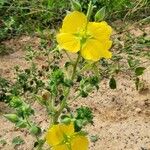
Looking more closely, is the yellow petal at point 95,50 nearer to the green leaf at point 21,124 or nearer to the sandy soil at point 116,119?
the green leaf at point 21,124

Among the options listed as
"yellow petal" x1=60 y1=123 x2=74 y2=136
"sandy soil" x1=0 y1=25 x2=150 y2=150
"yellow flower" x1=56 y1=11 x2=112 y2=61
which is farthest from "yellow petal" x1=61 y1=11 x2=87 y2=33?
"sandy soil" x1=0 y1=25 x2=150 y2=150

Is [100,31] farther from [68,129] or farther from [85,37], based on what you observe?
[68,129]

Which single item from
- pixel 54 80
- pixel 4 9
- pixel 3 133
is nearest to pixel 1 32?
pixel 4 9

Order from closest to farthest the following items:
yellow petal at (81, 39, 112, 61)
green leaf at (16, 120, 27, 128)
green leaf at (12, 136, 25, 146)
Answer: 1. yellow petal at (81, 39, 112, 61)
2. green leaf at (16, 120, 27, 128)
3. green leaf at (12, 136, 25, 146)

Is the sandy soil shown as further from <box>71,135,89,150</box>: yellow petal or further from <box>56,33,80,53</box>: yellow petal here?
<box>56,33,80,53</box>: yellow petal

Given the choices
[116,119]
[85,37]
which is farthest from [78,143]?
[116,119]

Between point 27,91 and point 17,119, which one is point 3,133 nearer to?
point 27,91
